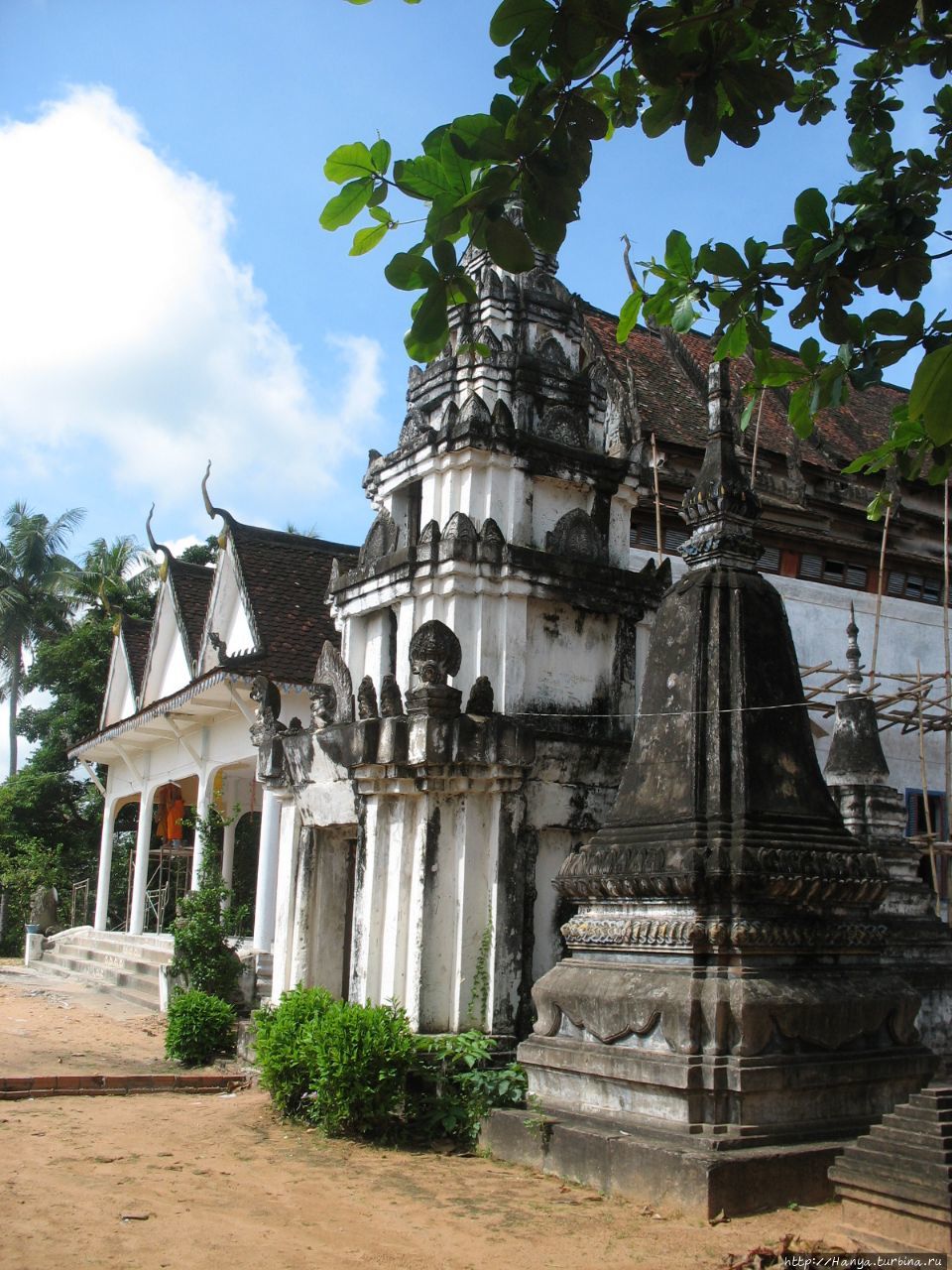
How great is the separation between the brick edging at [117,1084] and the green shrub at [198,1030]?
857 millimetres

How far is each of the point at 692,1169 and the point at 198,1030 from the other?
6.85 metres

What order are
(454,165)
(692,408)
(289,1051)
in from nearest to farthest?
(454,165), (289,1051), (692,408)

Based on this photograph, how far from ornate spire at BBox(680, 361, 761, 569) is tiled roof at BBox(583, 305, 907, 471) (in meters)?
9.14

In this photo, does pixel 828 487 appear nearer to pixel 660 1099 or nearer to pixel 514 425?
pixel 514 425

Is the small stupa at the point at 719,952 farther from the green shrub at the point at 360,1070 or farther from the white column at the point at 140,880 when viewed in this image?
the white column at the point at 140,880

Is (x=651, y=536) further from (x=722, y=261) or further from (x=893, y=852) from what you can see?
(x=722, y=261)

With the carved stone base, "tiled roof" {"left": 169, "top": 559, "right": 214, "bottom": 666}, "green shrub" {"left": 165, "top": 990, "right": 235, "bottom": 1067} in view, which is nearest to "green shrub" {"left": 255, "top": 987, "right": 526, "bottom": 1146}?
the carved stone base

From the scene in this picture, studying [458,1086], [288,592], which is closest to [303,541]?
[288,592]

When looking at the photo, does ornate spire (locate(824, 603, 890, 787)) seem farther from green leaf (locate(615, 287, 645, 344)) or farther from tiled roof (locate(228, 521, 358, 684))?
tiled roof (locate(228, 521, 358, 684))

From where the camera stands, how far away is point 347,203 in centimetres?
374

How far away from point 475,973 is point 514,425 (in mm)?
4233

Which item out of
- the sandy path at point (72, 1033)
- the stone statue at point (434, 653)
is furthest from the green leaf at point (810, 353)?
the sandy path at point (72, 1033)

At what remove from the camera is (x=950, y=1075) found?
8820 millimetres

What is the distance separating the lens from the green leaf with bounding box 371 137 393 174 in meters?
3.67
